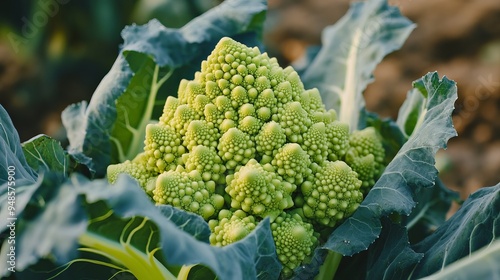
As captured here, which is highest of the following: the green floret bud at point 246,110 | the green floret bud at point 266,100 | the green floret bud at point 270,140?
the green floret bud at point 266,100

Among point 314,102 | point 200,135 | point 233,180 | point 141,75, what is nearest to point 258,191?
point 233,180

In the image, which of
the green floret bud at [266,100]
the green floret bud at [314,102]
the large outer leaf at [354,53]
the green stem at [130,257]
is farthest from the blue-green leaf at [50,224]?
the large outer leaf at [354,53]

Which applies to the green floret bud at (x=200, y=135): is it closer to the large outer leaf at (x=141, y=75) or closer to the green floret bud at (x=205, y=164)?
the green floret bud at (x=205, y=164)

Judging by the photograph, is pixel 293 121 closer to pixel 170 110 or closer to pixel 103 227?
pixel 170 110

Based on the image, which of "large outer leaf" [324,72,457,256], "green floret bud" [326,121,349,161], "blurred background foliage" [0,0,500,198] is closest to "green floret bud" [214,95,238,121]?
"green floret bud" [326,121,349,161]

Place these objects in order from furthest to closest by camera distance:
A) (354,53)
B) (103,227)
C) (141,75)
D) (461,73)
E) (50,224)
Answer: (461,73)
(354,53)
(141,75)
(103,227)
(50,224)

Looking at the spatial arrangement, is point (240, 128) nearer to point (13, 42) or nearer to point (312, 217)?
point (312, 217)

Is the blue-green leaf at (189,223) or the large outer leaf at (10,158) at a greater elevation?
the large outer leaf at (10,158)
